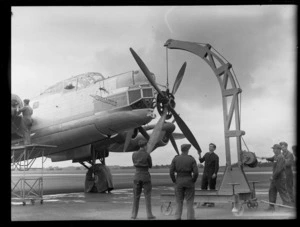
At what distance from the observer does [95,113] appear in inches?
687

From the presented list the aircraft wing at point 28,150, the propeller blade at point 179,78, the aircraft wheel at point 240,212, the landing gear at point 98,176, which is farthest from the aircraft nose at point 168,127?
the aircraft wheel at point 240,212

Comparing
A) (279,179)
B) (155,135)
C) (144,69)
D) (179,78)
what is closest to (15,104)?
(144,69)

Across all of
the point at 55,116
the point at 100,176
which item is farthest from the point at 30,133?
the point at 100,176

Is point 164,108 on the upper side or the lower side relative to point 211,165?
upper

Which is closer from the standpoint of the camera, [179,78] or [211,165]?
[211,165]

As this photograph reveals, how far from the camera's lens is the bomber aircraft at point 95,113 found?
642 inches

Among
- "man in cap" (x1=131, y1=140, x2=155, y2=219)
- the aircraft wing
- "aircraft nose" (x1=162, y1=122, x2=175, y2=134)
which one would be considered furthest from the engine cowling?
"man in cap" (x1=131, y1=140, x2=155, y2=219)

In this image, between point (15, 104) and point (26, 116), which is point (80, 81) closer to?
point (26, 116)

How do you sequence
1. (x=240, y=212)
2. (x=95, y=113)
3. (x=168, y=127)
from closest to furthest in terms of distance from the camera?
1. (x=240, y=212)
2. (x=95, y=113)
3. (x=168, y=127)

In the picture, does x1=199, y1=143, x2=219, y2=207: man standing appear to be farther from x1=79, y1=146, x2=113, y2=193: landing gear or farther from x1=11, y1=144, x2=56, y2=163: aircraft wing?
x1=79, y1=146, x2=113, y2=193: landing gear

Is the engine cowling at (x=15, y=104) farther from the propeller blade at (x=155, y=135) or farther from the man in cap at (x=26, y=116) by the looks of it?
the propeller blade at (x=155, y=135)

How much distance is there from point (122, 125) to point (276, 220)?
8744 mm

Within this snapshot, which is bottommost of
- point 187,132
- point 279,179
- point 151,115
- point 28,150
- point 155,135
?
point 279,179
